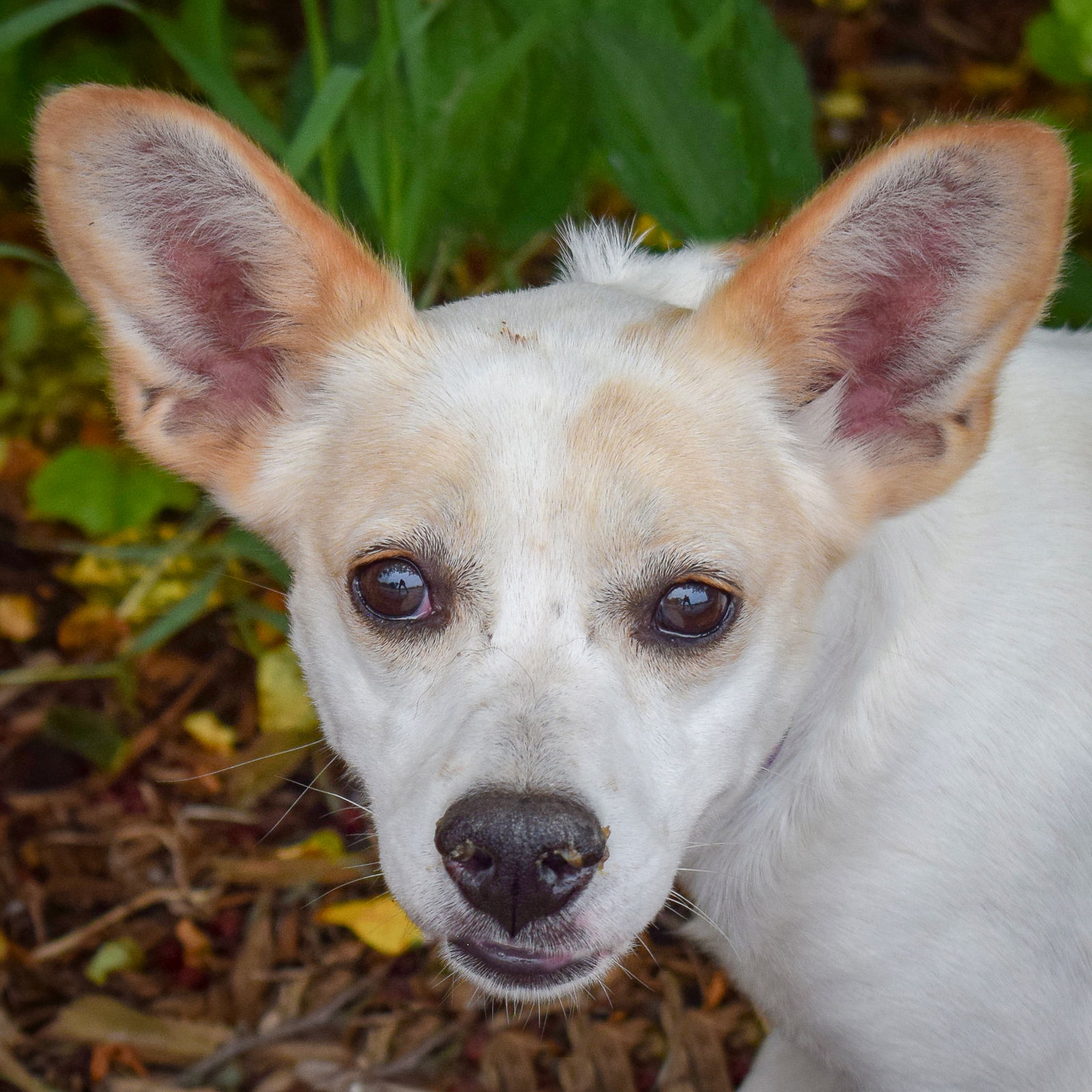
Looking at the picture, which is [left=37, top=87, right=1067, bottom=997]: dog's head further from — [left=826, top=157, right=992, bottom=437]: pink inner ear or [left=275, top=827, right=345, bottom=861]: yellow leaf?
[left=275, top=827, right=345, bottom=861]: yellow leaf

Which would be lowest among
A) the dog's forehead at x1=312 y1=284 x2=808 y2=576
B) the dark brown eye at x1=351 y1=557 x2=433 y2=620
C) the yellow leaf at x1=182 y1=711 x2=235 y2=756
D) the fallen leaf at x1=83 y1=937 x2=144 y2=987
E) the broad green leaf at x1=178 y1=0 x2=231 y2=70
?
the fallen leaf at x1=83 y1=937 x2=144 y2=987

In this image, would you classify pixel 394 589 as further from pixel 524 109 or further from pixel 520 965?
pixel 524 109

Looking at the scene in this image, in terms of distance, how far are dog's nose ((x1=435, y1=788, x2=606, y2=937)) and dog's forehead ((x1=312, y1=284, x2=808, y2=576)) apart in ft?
1.24

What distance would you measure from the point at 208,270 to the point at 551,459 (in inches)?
27.2

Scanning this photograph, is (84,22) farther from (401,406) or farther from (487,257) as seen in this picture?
(401,406)

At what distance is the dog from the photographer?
182cm

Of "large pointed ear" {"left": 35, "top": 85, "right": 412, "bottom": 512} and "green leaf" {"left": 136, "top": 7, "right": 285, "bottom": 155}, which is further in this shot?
"green leaf" {"left": 136, "top": 7, "right": 285, "bottom": 155}

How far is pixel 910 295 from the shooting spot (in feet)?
6.47

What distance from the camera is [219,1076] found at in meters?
2.89

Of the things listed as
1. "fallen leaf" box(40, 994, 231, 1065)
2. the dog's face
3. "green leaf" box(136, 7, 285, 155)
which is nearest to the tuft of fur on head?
the dog's face

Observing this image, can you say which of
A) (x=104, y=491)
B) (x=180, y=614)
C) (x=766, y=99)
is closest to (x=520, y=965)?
(x=180, y=614)

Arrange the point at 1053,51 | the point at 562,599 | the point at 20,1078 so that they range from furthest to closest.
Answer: the point at 1053,51
the point at 20,1078
the point at 562,599

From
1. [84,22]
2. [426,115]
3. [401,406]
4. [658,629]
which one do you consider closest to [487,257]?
[426,115]

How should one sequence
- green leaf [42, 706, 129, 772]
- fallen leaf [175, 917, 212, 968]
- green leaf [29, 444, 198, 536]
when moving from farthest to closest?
green leaf [29, 444, 198, 536] → green leaf [42, 706, 129, 772] → fallen leaf [175, 917, 212, 968]
